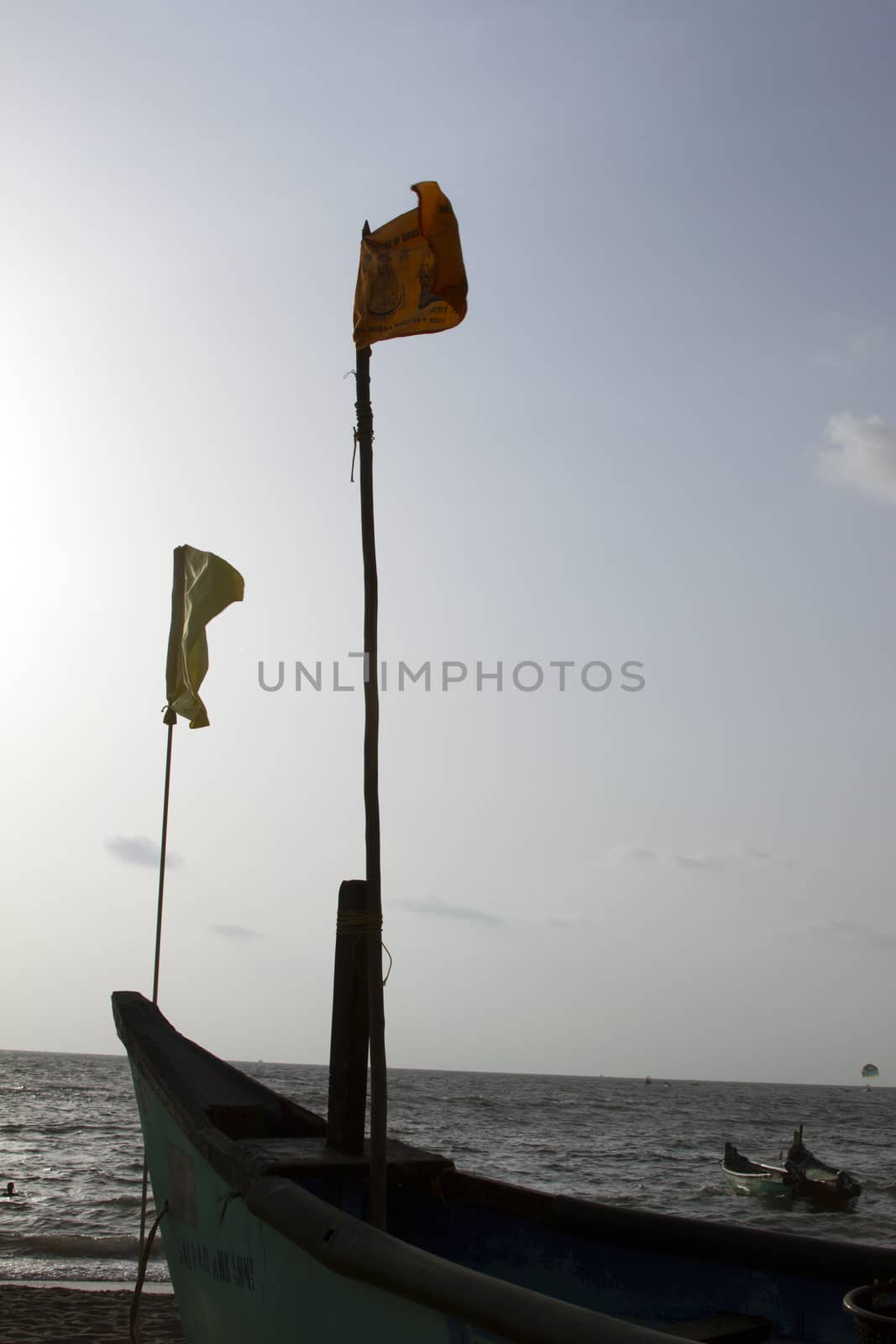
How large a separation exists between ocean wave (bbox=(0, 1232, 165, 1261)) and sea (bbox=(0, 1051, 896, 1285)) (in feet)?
0.16

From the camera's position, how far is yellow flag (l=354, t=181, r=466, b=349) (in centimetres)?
538

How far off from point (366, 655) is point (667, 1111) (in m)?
88.9

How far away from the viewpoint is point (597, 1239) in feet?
18.8

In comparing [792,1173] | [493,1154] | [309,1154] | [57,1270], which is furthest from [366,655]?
[493,1154]

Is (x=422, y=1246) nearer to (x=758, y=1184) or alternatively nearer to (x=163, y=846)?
(x=163, y=846)

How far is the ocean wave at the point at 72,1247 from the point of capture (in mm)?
16766

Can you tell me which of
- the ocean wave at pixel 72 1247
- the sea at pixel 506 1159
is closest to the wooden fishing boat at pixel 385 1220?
the sea at pixel 506 1159

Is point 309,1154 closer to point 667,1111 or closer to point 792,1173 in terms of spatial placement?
point 792,1173

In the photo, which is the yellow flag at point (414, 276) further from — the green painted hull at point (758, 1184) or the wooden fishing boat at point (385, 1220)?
the green painted hull at point (758, 1184)

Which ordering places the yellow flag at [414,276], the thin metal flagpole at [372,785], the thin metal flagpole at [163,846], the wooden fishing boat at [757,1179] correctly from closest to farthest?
the thin metal flagpole at [372,785] → the yellow flag at [414,276] → the thin metal flagpole at [163,846] → the wooden fishing boat at [757,1179]

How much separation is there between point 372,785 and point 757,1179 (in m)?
30.2

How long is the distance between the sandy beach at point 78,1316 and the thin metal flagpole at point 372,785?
6766 mm

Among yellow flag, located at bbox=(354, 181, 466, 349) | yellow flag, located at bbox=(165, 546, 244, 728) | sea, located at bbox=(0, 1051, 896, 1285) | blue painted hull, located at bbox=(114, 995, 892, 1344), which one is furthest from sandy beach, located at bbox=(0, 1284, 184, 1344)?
yellow flag, located at bbox=(354, 181, 466, 349)

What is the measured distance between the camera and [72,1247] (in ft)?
56.7
